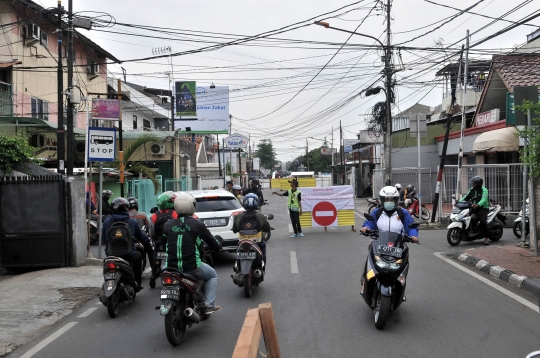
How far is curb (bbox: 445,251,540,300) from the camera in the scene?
27.1 feet

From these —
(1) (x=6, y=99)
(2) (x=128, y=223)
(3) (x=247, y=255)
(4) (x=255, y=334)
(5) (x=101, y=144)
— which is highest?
(1) (x=6, y=99)

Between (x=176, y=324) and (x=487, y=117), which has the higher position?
(x=487, y=117)

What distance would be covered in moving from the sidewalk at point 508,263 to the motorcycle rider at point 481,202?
32.7 inches

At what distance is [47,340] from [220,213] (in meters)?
5.36

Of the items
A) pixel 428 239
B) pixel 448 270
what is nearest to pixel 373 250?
pixel 448 270

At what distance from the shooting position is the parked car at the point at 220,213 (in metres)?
11.4

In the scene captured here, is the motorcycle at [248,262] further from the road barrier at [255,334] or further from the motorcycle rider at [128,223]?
the road barrier at [255,334]

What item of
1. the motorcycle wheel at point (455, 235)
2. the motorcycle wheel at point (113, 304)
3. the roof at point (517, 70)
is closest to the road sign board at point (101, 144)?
the motorcycle wheel at point (113, 304)

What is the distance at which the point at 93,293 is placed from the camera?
30.1 ft

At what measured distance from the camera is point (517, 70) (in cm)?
2056

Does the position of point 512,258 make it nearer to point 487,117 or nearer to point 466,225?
point 466,225

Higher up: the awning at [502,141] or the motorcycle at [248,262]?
the awning at [502,141]

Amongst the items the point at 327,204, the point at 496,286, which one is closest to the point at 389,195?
the point at 496,286

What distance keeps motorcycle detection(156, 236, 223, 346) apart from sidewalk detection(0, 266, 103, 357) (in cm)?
202
